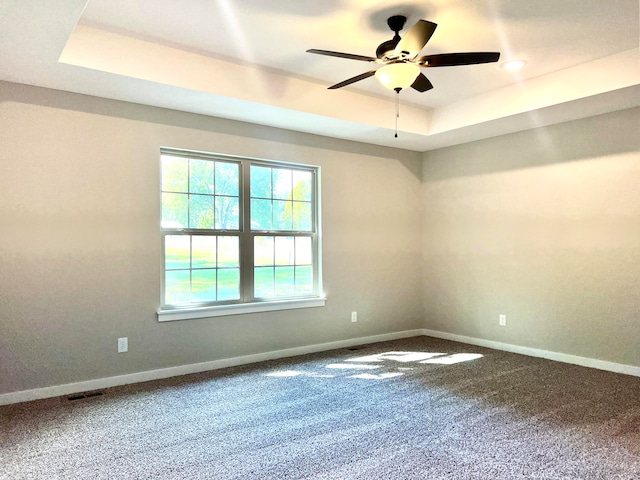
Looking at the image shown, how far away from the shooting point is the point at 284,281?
190 inches

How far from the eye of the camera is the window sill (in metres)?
3.99

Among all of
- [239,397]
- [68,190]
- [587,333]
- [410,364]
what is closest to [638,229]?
[587,333]

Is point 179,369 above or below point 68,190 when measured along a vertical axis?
below

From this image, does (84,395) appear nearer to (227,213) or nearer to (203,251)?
(203,251)

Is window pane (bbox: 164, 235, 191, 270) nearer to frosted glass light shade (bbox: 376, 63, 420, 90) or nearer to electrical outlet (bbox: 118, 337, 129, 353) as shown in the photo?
electrical outlet (bbox: 118, 337, 129, 353)

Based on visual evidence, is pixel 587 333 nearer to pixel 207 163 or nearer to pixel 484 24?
pixel 484 24

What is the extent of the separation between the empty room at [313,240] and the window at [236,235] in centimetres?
2

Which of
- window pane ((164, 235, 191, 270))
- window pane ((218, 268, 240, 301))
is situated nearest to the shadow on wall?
window pane ((218, 268, 240, 301))

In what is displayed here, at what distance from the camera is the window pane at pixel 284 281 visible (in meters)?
4.77

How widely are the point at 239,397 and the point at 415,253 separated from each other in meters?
3.31

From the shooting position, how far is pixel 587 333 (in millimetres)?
4277

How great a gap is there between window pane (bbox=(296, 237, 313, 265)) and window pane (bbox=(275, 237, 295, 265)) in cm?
7

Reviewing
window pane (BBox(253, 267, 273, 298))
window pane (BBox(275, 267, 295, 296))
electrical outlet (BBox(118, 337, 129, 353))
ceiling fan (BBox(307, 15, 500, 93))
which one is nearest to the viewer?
ceiling fan (BBox(307, 15, 500, 93))

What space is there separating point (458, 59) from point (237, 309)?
9.74ft
